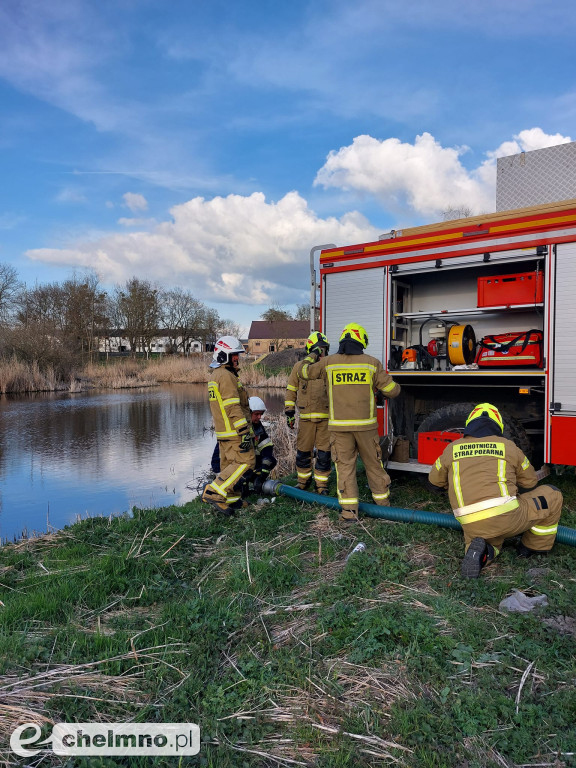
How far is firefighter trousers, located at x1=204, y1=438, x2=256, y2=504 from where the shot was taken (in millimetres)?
5250

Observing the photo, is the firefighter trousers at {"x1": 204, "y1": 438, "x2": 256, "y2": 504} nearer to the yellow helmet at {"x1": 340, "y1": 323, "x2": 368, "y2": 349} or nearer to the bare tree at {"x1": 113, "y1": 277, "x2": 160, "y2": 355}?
the yellow helmet at {"x1": 340, "y1": 323, "x2": 368, "y2": 349}

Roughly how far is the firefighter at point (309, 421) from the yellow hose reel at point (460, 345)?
1303 mm

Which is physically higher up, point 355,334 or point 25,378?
point 355,334

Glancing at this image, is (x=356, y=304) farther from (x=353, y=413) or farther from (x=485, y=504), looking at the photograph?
(x=485, y=504)

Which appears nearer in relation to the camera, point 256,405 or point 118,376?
point 256,405

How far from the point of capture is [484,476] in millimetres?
3635

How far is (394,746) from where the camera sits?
212 centimetres

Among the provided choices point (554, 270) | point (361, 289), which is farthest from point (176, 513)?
point (554, 270)

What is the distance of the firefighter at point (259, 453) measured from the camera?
19.5 feet

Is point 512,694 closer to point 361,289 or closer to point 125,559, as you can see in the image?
point 125,559

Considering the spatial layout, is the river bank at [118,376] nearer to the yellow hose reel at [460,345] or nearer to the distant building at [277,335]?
the distant building at [277,335]

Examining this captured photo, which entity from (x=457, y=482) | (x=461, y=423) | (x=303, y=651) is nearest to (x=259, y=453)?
(x=461, y=423)

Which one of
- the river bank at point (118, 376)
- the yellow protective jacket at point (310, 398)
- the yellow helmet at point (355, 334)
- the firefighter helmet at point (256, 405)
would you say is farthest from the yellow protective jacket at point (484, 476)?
the river bank at point (118, 376)

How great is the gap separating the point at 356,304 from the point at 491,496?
313 cm
